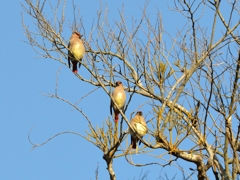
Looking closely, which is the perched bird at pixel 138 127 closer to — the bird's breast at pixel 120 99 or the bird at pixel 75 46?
the bird's breast at pixel 120 99

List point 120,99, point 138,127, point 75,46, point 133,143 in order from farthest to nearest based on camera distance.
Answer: point 75,46 < point 120,99 < point 138,127 < point 133,143

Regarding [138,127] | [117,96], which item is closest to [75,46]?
[117,96]

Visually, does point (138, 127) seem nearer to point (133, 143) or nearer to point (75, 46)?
point (133, 143)

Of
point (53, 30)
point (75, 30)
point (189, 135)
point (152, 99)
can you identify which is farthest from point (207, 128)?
point (75, 30)

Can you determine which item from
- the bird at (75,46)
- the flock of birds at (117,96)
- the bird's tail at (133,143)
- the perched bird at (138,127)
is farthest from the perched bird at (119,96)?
the bird at (75,46)

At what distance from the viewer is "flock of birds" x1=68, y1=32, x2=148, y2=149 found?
19.7 ft

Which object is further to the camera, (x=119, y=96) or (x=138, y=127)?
(x=119, y=96)

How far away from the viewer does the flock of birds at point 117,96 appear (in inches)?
237

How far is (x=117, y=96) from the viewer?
6699mm

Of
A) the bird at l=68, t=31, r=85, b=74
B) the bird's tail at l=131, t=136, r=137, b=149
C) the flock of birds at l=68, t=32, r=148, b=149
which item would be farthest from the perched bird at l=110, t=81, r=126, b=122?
the bird at l=68, t=31, r=85, b=74

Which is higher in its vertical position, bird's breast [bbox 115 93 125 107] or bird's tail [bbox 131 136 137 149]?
bird's breast [bbox 115 93 125 107]

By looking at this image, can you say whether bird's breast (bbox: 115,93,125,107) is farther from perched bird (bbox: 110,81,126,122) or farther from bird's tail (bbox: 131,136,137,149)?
bird's tail (bbox: 131,136,137,149)

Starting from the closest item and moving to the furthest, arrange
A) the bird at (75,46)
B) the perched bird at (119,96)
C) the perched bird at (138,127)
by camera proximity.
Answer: the perched bird at (138,127) < the perched bird at (119,96) < the bird at (75,46)

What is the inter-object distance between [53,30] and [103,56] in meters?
0.72
